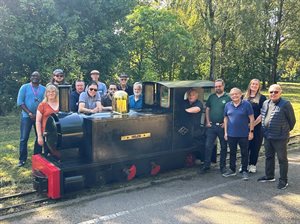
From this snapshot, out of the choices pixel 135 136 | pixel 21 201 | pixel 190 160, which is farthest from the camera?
pixel 190 160

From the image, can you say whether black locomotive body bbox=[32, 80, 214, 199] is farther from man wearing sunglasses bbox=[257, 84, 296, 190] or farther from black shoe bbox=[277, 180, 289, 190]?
black shoe bbox=[277, 180, 289, 190]

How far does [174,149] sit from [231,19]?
20.6m

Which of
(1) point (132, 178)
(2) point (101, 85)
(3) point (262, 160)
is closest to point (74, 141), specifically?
(1) point (132, 178)

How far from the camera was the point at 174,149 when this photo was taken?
7125mm

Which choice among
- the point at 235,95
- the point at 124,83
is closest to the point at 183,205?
the point at 235,95

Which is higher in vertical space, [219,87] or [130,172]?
[219,87]

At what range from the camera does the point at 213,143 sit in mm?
7223

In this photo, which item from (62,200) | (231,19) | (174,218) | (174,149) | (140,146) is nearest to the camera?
(174,218)

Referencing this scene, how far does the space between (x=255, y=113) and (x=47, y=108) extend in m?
3.85

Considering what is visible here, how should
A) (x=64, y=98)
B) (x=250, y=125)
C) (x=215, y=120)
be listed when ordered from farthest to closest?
1. (x=215, y=120)
2. (x=250, y=125)
3. (x=64, y=98)

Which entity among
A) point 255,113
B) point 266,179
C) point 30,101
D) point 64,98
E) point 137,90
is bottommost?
point 266,179

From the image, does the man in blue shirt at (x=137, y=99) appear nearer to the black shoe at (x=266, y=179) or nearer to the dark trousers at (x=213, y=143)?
the dark trousers at (x=213, y=143)

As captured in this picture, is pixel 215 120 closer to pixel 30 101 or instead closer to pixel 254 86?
pixel 254 86

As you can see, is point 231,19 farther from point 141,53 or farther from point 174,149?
point 174,149
